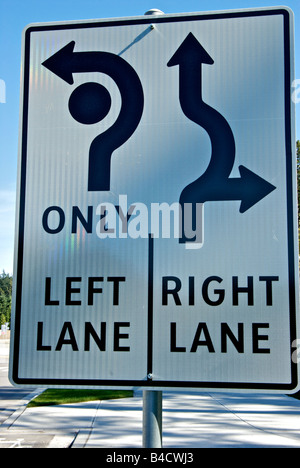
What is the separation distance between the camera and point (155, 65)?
4.71 feet

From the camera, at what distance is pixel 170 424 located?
766cm

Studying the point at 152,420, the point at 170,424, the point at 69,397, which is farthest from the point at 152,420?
the point at 69,397

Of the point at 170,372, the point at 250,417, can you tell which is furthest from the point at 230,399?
the point at 170,372

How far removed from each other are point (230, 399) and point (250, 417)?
215cm

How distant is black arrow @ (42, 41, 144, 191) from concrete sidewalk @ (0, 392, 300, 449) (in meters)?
5.65

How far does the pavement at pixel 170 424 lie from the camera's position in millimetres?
6613

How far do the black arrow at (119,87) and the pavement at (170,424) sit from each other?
4891mm

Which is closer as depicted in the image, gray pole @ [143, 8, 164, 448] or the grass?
gray pole @ [143, 8, 164, 448]

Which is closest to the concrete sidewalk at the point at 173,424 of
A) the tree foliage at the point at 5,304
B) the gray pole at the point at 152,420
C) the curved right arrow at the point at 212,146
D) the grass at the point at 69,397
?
the grass at the point at 69,397

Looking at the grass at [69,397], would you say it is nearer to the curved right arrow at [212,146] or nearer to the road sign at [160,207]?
the road sign at [160,207]

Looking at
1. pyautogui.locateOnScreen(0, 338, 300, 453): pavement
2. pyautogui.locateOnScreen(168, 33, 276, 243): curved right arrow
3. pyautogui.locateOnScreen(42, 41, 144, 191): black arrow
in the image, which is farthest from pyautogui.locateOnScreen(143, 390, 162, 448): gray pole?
pyautogui.locateOnScreen(0, 338, 300, 453): pavement

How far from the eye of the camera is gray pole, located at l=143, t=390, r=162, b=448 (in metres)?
1.26

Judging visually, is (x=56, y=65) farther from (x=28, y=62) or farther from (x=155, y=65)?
(x=155, y=65)

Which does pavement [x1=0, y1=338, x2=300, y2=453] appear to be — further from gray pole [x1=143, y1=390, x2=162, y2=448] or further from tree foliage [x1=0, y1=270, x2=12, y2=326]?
tree foliage [x1=0, y1=270, x2=12, y2=326]
